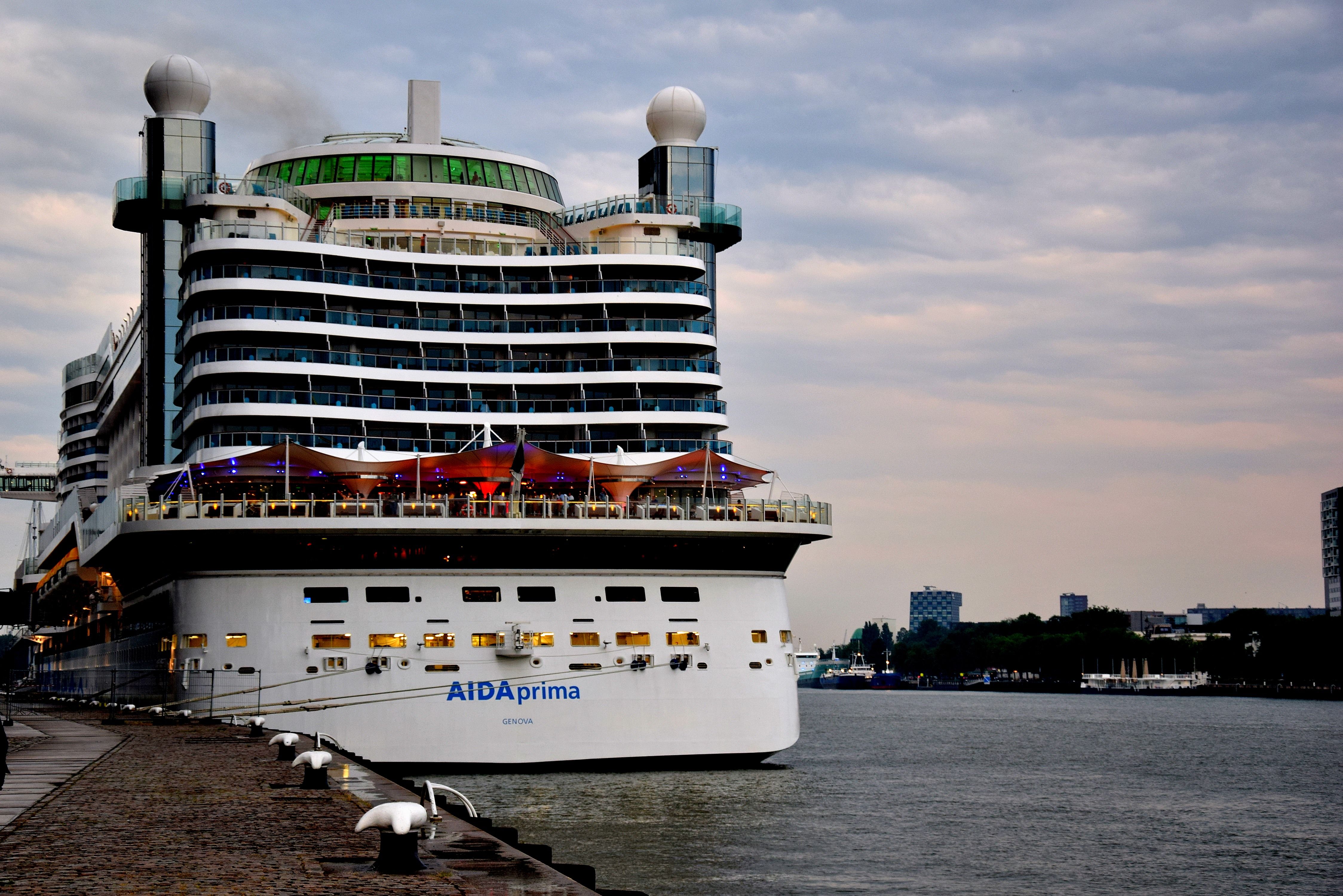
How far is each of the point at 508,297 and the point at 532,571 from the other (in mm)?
12648

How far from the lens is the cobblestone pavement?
1669 centimetres

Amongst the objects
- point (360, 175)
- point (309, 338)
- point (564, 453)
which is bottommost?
point (564, 453)

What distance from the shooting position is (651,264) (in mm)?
55875

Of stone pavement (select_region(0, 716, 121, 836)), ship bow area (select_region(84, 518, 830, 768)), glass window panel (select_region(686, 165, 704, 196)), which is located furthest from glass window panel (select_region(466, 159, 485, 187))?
stone pavement (select_region(0, 716, 121, 836))

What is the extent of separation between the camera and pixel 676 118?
2586 inches

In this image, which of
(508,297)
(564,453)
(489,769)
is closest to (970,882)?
(489,769)

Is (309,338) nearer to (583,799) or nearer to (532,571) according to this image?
(532,571)

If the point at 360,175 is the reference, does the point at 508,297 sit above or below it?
below

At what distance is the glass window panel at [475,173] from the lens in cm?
6144

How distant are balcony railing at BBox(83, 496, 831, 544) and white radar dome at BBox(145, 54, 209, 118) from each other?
2309cm

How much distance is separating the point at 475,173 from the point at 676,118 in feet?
30.1

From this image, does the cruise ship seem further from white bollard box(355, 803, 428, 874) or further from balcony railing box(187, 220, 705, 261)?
white bollard box(355, 803, 428, 874)

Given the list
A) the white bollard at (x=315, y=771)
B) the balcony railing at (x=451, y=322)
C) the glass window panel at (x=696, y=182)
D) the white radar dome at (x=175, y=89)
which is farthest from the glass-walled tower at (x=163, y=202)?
the white bollard at (x=315, y=771)

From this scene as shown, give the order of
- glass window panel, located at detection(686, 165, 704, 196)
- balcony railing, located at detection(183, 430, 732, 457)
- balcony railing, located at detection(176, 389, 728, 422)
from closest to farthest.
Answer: balcony railing, located at detection(183, 430, 732, 457) → balcony railing, located at detection(176, 389, 728, 422) → glass window panel, located at detection(686, 165, 704, 196)
